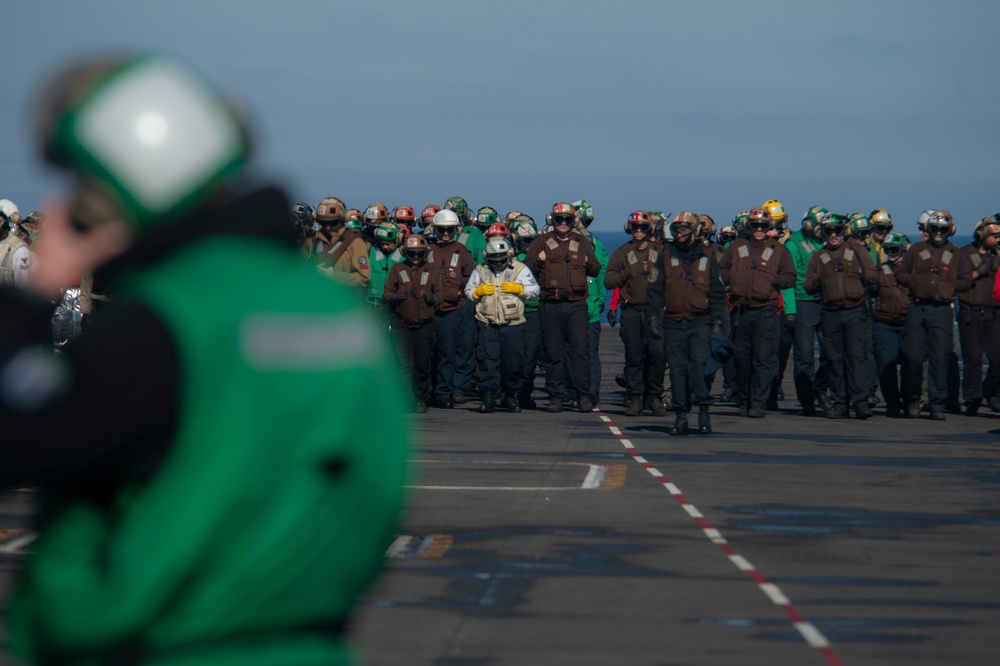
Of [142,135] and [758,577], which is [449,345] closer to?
[758,577]

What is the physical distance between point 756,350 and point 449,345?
3.88 metres

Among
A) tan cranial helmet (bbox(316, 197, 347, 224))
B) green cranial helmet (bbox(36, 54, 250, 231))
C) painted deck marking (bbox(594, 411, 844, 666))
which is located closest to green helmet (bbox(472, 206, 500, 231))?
tan cranial helmet (bbox(316, 197, 347, 224))

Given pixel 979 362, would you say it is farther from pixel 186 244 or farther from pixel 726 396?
pixel 186 244

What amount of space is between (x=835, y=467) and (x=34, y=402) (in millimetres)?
13925

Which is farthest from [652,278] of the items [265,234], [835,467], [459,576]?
[265,234]

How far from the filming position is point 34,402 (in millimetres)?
1890

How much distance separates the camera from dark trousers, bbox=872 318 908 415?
21.1m

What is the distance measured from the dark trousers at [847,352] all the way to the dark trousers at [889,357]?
0.70 metres

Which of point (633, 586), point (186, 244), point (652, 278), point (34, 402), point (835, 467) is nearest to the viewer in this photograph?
point (34, 402)

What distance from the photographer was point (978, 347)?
21.1m

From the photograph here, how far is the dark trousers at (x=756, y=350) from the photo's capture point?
20.3m

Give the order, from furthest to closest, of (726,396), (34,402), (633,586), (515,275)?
(726,396)
(515,275)
(633,586)
(34,402)

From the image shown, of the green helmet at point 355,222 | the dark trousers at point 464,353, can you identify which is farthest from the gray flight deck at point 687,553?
the green helmet at point 355,222

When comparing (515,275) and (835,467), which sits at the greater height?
(515,275)
